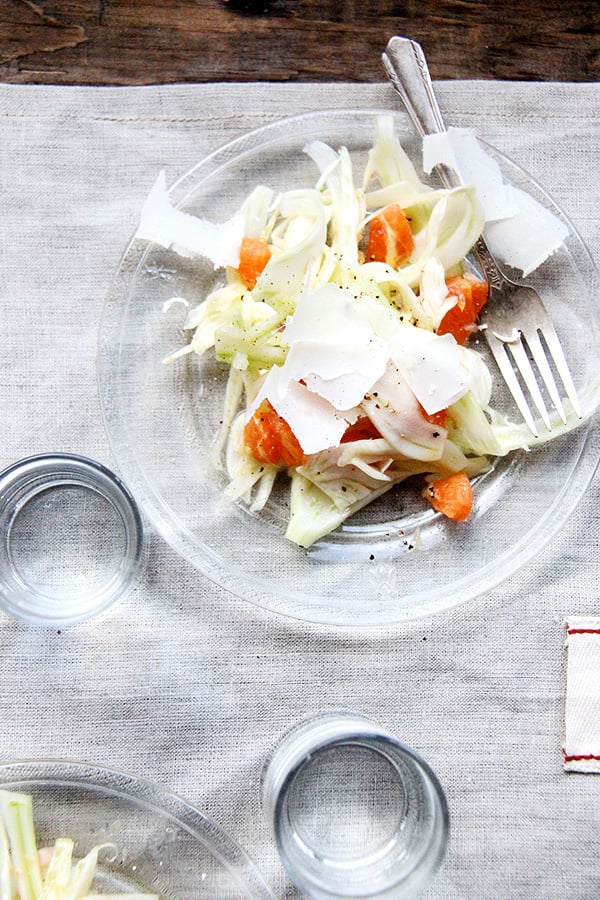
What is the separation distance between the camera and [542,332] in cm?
154

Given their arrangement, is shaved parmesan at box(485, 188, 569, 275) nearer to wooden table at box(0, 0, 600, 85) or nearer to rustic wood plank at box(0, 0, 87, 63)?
wooden table at box(0, 0, 600, 85)

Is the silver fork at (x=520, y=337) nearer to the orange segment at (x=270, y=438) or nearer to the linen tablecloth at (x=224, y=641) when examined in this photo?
the linen tablecloth at (x=224, y=641)

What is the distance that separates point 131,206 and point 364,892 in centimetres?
117

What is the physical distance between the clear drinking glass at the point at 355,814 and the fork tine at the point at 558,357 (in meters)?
0.62

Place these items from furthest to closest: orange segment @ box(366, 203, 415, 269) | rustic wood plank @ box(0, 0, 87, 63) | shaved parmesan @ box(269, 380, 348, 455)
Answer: rustic wood plank @ box(0, 0, 87, 63)
orange segment @ box(366, 203, 415, 269)
shaved parmesan @ box(269, 380, 348, 455)

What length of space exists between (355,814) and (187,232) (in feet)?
3.21

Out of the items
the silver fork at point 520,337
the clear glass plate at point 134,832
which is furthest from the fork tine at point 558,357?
the clear glass plate at point 134,832

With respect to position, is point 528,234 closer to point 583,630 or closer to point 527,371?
point 527,371

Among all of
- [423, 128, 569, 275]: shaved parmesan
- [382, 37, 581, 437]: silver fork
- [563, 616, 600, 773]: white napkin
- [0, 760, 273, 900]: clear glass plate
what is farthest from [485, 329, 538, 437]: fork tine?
[0, 760, 273, 900]: clear glass plate

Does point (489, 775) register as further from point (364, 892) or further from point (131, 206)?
point (131, 206)

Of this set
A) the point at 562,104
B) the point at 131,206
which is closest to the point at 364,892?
the point at 131,206

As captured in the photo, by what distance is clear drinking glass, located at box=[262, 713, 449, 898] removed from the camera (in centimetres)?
149

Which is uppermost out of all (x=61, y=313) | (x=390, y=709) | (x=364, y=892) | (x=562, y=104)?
(x=562, y=104)

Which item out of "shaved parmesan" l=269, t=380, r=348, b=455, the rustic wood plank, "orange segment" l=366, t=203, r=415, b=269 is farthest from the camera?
the rustic wood plank
